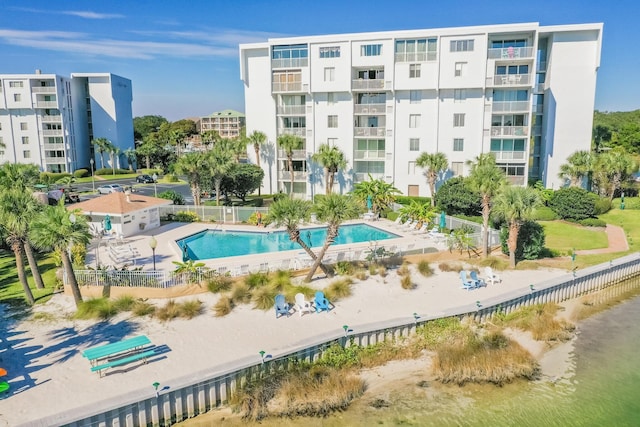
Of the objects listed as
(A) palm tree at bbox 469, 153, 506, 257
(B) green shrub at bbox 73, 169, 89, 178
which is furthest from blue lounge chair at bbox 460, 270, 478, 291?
(B) green shrub at bbox 73, 169, 89, 178

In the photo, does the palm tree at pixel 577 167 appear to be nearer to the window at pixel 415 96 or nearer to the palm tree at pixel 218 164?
the window at pixel 415 96

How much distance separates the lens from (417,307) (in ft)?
71.9

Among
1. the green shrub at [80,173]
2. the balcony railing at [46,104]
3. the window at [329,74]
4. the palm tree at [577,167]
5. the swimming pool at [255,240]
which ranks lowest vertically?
the swimming pool at [255,240]

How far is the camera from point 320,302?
69.9 feet

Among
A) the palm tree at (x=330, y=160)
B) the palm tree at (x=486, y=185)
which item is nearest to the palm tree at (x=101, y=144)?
the palm tree at (x=330, y=160)

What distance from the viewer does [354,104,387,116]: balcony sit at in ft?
161

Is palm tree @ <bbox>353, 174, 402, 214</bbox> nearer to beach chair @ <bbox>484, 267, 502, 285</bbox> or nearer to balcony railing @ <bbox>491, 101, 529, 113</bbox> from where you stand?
balcony railing @ <bbox>491, 101, 529, 113</bbox>

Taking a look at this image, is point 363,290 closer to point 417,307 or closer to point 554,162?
point 417,307

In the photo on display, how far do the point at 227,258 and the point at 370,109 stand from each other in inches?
1072

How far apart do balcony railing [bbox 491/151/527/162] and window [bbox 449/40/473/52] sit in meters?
10.3

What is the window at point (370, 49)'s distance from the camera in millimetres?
47250

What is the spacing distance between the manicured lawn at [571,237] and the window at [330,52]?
2560 cm

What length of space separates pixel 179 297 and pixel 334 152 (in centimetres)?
2694

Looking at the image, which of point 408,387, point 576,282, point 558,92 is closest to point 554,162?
point 558,92
